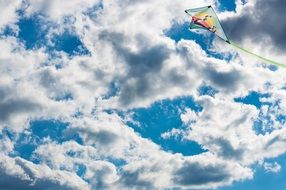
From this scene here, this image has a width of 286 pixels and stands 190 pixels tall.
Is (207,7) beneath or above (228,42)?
above

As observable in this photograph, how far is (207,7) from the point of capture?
102750mm

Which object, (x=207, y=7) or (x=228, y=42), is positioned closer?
(x=228, y=42)

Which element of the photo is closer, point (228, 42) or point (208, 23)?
point (228, 42)

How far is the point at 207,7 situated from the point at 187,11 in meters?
4.46

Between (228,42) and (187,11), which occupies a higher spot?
(187,11)

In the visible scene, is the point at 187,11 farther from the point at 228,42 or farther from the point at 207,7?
the point at 228,42

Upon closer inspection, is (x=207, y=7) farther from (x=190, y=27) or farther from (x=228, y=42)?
(x=228, y=42)

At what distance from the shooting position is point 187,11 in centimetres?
10450

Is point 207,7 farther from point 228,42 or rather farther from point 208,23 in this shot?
point 228,42

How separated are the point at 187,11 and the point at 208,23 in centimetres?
520

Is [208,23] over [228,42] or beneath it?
over

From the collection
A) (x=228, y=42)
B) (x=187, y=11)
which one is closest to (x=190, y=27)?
(x=187, y=11)

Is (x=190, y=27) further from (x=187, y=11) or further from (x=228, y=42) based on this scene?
(x=228, y=42)

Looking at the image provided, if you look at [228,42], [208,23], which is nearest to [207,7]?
[208,23]
